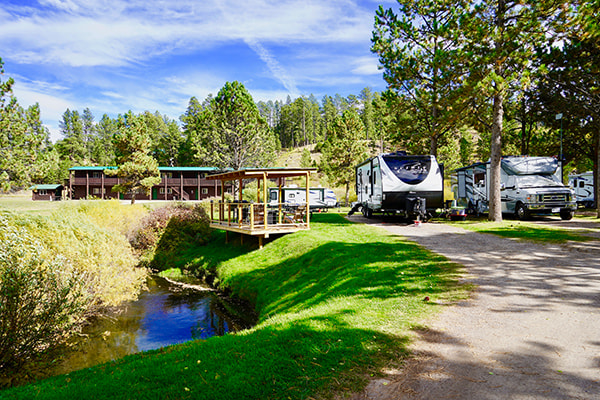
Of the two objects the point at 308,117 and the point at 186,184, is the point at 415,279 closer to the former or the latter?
the point at 186,184

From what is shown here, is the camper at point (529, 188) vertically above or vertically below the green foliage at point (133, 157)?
below

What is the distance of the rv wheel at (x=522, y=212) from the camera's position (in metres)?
17.1

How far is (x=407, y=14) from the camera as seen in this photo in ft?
66.1

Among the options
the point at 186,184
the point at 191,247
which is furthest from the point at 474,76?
the point at 186,184

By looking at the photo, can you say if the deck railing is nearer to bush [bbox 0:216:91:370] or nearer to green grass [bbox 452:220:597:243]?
green grass [bbox 452:220:597:243]

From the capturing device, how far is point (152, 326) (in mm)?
11398

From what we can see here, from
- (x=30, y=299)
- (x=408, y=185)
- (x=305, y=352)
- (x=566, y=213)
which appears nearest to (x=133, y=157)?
(x=408, y=185)

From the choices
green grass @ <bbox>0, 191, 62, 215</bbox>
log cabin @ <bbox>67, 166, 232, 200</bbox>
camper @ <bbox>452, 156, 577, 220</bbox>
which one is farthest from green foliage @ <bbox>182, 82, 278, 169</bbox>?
camper @ <bbox>452, 156, 577, 220</bbox>

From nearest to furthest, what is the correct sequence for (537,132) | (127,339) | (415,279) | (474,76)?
(415,279) → (127,339) → (474,76) → (537,132)

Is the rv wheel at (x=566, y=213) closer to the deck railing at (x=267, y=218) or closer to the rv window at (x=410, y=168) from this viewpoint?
the rv window at (x=410, y=168)

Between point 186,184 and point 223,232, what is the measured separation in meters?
33.1

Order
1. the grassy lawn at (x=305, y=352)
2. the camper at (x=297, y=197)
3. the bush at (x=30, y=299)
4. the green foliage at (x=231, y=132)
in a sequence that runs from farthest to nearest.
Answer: the green foliage at (x=231, y=132) → the camper at (x=297, y=197) → the bush at (x=30, y=299) → the grassy lawn at (x=305, y=352)

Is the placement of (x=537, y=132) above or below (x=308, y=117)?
below

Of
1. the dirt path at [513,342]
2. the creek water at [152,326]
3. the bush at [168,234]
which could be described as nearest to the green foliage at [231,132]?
the bush at [168,234]
